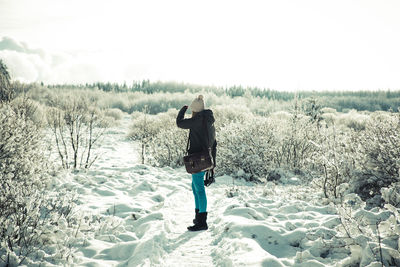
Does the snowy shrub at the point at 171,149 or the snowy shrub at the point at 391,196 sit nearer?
the snowy shrub at the point at 391,196

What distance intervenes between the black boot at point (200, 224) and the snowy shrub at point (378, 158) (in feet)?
9.69

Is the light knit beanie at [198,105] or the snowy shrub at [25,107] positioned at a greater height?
the light knit beanie at [198,105]

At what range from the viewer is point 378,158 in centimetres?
502

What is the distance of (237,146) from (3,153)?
258 inches

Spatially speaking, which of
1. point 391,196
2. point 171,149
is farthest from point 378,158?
point 171,149

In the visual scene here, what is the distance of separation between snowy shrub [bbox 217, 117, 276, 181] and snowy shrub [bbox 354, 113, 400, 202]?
3722mm

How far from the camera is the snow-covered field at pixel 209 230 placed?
3.42m

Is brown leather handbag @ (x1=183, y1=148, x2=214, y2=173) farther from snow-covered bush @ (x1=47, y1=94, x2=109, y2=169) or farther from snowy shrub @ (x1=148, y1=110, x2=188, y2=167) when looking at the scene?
snowy shrub @ (x1=148, y1=110, x2=188, y2=167)

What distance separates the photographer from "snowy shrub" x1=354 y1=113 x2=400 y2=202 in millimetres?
4918

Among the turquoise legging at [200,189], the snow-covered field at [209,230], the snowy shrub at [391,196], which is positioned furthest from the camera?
the turquoise legging at [200,189]

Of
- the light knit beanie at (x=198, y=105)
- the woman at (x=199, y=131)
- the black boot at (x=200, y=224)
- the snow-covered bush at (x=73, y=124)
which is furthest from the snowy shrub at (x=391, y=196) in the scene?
the snow-covered bush at (x=73, y=124)

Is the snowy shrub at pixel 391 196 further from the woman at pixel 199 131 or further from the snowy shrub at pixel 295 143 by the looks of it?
the snowy shrub at pixel 295 143

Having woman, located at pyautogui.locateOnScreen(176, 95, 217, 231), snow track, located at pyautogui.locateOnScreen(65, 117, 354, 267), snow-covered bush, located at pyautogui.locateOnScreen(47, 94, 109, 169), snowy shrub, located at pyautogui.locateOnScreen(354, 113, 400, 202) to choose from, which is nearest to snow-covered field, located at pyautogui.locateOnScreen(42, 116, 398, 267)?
snow track, located at pyautogui.locateOnScreen(65, 117, 354, 267)

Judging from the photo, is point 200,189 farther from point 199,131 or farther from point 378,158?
point 378,158
